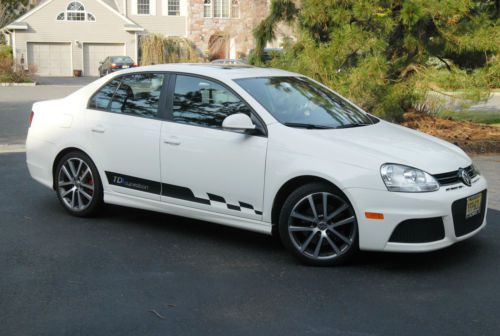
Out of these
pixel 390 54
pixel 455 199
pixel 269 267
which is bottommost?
pixel 269 267

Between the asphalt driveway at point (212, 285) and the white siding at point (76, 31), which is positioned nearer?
the asphalt driveway at point (212, 285)

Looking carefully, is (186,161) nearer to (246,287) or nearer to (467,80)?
(246,287)

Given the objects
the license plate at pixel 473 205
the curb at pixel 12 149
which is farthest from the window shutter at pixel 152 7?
the license plate at pixel 473 205

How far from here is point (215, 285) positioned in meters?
5.39

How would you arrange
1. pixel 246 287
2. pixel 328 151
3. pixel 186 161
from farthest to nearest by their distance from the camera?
pixel 186 161, pixel 328 151, pixel 246 287

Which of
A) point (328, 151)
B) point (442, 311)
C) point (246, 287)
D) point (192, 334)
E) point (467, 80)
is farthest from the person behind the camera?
point (467, 80)

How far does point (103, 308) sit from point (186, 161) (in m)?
1.93

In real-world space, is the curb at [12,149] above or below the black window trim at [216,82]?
below

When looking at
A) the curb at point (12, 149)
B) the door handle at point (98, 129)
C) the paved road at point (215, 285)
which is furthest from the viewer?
the curb at point (12, 149)

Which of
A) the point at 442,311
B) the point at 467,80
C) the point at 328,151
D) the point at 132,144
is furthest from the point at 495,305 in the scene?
the point at 467,80

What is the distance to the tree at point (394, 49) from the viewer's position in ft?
40.1

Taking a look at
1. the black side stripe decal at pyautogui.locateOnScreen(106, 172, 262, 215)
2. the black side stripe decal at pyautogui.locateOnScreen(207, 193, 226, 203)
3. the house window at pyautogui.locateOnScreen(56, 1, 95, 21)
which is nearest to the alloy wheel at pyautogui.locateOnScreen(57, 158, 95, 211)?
the black side stripe decal at pyautogui.locateOnScreen(106, 172, 262, 215)

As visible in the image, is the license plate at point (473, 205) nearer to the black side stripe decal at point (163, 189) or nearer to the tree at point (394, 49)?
the black side stripe decal at point (163, 189)

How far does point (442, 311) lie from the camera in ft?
16.0
